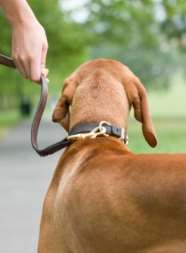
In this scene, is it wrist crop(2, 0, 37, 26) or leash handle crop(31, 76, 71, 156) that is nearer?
wrist crop(2, 0, 37, 26)

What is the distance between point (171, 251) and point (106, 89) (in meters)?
1.33

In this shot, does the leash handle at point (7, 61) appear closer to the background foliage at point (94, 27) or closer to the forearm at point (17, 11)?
the forearm at point (17, 11)

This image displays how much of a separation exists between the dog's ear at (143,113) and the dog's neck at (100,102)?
0.06m

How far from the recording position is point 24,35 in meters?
4.78

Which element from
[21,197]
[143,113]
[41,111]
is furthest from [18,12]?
[21,197]

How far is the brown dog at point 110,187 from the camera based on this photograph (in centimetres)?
419

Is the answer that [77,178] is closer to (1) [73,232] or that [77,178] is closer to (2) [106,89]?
(1) [73,232]

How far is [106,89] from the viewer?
17.1ft

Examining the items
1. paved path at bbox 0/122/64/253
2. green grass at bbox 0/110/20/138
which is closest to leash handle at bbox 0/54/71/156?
paved path at bbox 0/122/64/253

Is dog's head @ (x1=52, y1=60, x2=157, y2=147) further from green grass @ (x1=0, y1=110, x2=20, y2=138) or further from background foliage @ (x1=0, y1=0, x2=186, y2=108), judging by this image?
green grass @ (x1=0, y1=110, x2=20, y2=138)

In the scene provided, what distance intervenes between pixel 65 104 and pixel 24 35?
2.09 feet

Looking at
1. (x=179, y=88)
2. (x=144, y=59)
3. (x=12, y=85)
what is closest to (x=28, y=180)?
(x=12, y=85)

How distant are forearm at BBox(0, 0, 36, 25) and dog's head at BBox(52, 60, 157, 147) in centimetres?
64

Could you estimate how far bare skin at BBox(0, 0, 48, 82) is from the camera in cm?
477
